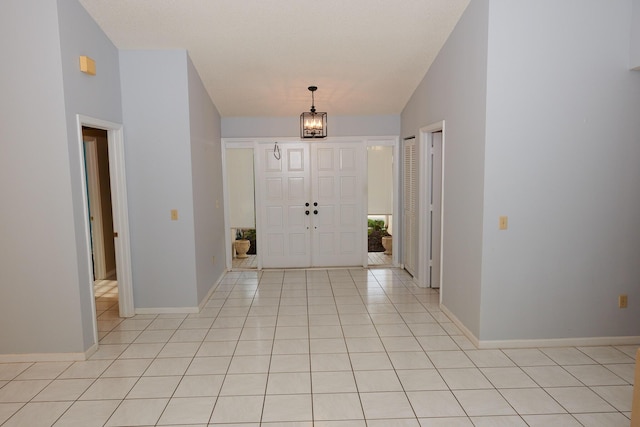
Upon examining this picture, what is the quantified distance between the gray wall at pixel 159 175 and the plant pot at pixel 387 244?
383cm

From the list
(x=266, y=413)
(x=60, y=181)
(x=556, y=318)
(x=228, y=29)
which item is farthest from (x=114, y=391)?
(x=556, y=318)

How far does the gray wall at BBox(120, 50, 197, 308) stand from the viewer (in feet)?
14.3

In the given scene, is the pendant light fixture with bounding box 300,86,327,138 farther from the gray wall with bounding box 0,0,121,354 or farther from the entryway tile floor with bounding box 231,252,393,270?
the gray wall with bounding box 0,0,121,354

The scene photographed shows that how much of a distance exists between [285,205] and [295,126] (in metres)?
1.24

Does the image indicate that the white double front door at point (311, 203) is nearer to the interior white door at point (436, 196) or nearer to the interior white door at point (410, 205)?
the interior white door at point (410, 205)

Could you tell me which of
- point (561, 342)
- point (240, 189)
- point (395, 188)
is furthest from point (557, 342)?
point (240, 189)

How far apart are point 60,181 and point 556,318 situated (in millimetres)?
4287

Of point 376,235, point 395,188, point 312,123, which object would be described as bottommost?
point 376,235

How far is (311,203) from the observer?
659 centimetres

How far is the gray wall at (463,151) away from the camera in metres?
3.55

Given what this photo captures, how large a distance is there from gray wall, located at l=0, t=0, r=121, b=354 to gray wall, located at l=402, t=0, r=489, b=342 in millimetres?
3349

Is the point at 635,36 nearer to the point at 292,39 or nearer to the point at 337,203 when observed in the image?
the point at 292,39

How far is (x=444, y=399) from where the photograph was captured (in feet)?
9.29

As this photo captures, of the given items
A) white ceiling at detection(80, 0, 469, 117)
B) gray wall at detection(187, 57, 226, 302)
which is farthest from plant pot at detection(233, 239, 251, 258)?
white ceiling at detection(80, 0, 469, 117)
